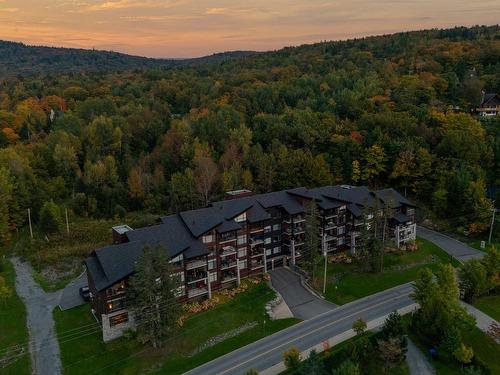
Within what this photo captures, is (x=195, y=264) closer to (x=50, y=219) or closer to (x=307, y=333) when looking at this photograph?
(x=307, y=333)

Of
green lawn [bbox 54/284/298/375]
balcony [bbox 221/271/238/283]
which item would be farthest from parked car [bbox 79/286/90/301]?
balcony [bbox 221/271/238/283]

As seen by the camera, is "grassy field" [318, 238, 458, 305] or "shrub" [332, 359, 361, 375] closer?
"shrub" [332, 359, 361, 375]

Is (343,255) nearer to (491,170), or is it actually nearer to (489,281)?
(489,281)

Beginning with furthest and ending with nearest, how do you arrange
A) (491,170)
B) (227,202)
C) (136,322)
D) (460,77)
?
(460,77) < (491,170) < (227,202) < (136,322)

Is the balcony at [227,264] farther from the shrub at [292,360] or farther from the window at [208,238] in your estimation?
the shrub at [292,360]

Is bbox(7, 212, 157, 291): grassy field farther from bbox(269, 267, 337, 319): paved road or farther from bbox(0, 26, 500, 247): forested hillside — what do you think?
bbox(269, 267, 337, 319): paved road

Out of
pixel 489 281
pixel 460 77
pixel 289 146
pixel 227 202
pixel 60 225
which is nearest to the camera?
pixel 489 281

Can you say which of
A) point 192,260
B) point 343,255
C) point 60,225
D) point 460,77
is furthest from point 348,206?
point 460,77
